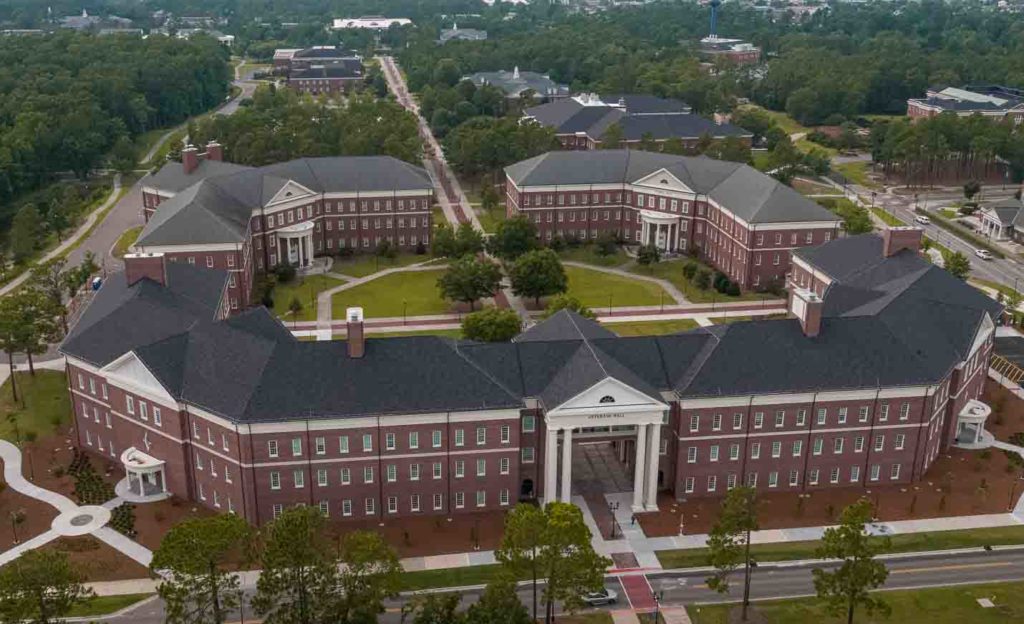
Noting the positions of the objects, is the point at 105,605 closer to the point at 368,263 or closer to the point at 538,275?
the point at 538,275

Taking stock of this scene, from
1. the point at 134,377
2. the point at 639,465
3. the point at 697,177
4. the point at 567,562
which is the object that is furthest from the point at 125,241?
the point at 567,562

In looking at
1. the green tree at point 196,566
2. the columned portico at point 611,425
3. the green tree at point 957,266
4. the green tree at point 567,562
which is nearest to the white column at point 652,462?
the columned portico at point 611,425

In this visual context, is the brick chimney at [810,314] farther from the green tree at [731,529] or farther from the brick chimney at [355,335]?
the brick chimney at [355,335]

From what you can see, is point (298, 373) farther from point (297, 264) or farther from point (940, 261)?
point (940, 261)

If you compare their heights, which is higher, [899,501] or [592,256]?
[899,501]

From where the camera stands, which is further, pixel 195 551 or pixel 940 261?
pixel 940 261

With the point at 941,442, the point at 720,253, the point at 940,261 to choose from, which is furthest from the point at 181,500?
Answer: the point at 940,261
